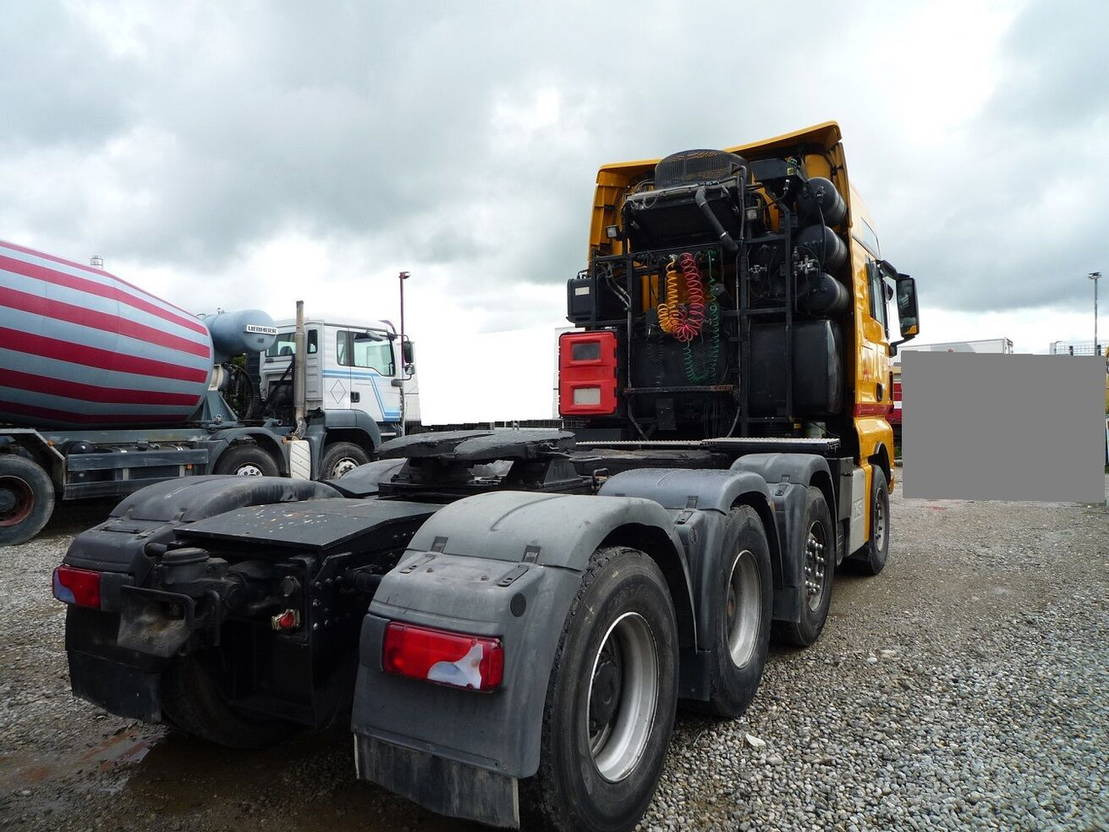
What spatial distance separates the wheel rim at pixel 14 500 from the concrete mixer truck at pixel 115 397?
11 mm

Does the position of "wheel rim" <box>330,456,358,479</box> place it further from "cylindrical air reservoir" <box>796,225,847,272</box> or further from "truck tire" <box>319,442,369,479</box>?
"cylindrical air reservoir" <box>796,225,847,272</box>

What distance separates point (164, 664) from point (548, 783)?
1.44 m

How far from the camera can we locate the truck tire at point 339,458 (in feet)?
36.2

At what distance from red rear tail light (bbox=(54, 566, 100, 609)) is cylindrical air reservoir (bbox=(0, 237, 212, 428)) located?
583 cm

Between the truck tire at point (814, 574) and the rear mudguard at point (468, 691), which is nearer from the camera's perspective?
the rear mudguard at point (468, 691)

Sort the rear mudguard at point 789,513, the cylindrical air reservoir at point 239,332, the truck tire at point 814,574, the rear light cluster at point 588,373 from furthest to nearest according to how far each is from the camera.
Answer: the cylindrical air reservoir at point 239,332
the rear light cluster at point 588,373
the truck tire at point 814,574
the rear mudguard at point 789,513

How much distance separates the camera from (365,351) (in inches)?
463

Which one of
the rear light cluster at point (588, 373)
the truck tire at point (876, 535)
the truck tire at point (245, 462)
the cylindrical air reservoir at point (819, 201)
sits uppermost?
the cylindrical air reservoir at point (819, 201)

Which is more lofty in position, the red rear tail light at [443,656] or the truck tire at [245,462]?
the truck tire at [245,462]

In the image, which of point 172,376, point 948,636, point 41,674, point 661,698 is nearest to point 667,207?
point 948,636

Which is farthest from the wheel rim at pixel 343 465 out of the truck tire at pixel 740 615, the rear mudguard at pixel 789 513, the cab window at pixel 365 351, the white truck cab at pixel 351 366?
the truck tire at pixel 740 615

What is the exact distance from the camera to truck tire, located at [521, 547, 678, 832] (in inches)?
77.4

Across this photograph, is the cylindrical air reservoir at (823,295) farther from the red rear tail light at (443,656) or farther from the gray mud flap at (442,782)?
the gray mud flap at (442,782)

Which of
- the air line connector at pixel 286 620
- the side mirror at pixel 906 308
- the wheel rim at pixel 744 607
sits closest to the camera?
the air line connector at pixel 286 620
